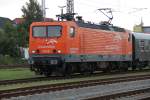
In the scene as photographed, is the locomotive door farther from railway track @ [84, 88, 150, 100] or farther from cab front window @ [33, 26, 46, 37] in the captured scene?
railway track @ [84, 88, 150, 100]

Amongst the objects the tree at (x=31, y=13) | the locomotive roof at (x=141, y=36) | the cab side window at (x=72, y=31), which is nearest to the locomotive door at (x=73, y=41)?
the cab side window at (x=72, y=31)

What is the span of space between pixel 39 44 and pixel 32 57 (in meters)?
0.84

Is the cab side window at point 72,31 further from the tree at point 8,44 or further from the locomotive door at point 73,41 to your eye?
the tree at point 8,44

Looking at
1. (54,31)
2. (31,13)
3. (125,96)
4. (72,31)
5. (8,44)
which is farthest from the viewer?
(31,13)

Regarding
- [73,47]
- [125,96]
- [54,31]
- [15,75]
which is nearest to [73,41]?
[73,47]

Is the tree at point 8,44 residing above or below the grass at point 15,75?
above

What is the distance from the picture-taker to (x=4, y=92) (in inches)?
685

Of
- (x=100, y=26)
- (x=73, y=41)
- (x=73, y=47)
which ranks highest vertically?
(x=100, y=26)

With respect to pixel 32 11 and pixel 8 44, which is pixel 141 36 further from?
pixel 32 11

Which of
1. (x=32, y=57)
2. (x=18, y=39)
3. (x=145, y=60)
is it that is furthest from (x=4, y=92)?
(x=18, y=39)

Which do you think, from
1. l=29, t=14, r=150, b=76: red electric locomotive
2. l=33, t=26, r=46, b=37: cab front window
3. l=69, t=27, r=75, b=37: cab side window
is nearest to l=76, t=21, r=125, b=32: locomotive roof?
l=29, t=14, r=150, b=76: red electric locomotive

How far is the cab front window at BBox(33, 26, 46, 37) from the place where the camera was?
2739 cm

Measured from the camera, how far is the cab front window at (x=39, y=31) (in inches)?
1078

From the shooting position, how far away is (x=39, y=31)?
90.7 feet
